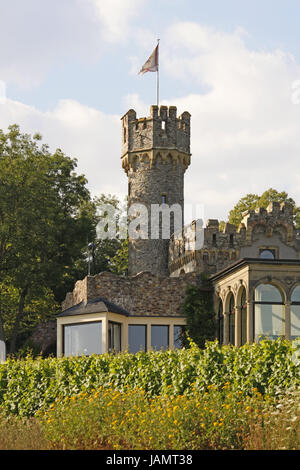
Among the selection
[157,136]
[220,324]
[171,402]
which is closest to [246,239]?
[220,324]

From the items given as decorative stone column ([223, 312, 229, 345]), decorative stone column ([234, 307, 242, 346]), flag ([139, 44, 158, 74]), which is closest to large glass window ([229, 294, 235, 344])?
decorative stone column ([223, 312, 229, 345])

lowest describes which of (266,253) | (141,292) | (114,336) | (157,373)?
(157,373)

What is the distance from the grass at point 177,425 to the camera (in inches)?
564

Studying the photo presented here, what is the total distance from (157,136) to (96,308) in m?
18.3

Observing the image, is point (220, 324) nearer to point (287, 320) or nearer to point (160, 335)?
point (160, 335)

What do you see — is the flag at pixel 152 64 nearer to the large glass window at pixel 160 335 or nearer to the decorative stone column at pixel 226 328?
the large glass window at pixel 160 335

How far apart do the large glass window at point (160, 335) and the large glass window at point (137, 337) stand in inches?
14.5

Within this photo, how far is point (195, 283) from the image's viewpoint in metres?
35.7

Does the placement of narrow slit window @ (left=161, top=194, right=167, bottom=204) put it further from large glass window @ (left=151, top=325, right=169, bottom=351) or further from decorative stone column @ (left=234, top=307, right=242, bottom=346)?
decorative stone column @ (left=234, top=307, right=242, bottom=346)

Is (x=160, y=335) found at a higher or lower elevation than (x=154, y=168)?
lower

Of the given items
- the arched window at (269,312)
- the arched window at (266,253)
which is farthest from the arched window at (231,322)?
the arched window at (266,253)

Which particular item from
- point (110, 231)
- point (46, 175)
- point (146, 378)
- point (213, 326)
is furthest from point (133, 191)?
point (146, 378)

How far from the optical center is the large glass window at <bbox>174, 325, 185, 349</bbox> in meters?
34.9
